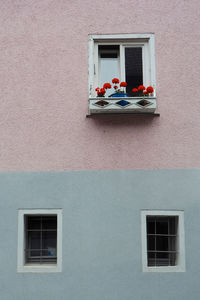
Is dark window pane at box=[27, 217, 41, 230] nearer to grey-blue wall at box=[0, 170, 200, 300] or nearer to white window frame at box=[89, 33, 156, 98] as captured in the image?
grey-blue wall at box=[0, 170, 200, 300]

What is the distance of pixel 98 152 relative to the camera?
5961mm

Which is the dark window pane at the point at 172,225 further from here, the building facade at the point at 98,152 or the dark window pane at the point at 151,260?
the dark window pane at the point at 151,260

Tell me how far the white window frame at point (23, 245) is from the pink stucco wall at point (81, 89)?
698mm

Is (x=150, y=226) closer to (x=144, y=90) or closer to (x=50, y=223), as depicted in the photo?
(x=50, y=223)

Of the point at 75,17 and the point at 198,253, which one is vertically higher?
the point at 75,17

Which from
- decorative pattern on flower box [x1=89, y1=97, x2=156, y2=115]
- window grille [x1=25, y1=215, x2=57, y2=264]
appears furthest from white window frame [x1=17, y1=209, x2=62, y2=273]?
decorative pattern on flower box [x1=89, y1=97, x2=156, y2=115]

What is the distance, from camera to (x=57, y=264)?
18.7ft

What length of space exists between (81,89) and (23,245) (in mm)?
2729

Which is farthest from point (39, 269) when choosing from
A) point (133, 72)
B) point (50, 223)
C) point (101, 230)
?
point (133, 72)

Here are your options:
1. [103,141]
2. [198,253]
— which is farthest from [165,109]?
[198,253]

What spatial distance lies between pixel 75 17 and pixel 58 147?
2290 millimetres

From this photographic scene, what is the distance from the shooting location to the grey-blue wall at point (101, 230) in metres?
5.64

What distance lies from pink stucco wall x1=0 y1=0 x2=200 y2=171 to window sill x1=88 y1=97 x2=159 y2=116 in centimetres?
20

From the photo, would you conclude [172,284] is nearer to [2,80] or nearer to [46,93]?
[46,93]
